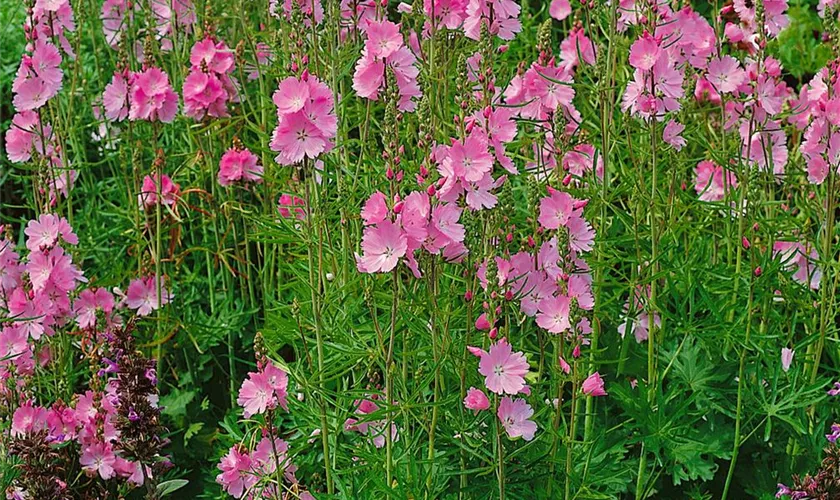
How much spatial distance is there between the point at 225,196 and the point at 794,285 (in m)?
2.00

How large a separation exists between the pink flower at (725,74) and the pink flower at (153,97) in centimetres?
165

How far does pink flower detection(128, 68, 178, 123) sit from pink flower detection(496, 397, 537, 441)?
5.59 feet

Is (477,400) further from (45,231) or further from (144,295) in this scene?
(144,295)

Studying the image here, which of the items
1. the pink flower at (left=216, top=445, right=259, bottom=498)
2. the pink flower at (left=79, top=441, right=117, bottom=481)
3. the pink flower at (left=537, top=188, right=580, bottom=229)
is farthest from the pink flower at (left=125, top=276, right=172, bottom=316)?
the pink flower at (left=537, top=188, right=580, bottom=229)

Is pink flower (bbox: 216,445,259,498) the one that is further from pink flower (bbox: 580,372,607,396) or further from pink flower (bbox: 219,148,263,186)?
pink flower (bbox: 219,148,263,186)

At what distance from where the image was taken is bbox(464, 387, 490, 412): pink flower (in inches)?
93.6

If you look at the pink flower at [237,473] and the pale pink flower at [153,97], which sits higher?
the pale pink flower at [153,97]

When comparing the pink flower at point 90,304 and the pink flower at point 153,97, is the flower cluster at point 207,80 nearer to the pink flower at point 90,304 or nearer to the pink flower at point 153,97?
the pink flower at point 153,97

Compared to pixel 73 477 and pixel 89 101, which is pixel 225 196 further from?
pixel 73 477

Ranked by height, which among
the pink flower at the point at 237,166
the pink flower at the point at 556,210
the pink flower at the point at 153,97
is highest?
the pink flower at the point at 556,210

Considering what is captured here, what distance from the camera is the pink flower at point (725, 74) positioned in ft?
9.57

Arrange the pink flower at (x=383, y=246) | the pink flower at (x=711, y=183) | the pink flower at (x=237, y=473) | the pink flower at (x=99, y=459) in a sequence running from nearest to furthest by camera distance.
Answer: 1. the pink flower at (x=383, y=246)
2. the pink flower at (x=237, y=473)
3. the pink flower at (x=99, y=459)
4. the pink flower at (x=711, y=183)

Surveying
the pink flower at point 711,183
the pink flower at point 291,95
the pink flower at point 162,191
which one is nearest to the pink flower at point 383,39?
the pink flower at point 291,95

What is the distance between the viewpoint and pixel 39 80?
3459 millimetres
